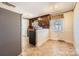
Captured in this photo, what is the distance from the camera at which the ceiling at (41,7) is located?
1.63 metres

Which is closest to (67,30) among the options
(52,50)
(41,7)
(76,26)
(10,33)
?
(76,26)

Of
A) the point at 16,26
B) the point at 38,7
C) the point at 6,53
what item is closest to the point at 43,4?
the point at 38,7

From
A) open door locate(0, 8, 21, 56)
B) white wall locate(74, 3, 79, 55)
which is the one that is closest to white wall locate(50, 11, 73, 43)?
white wall locate(74, 3, 79, 55)

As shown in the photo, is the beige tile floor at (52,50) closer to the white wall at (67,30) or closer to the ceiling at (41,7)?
the white wall at (67,30)

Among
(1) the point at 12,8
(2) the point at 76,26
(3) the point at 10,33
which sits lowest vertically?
(3) the point at 10,33

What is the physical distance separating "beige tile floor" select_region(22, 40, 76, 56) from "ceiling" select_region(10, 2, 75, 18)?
489 mm

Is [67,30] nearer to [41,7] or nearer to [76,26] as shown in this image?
[76,26]

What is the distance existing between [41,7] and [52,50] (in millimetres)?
695

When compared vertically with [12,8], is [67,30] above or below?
below

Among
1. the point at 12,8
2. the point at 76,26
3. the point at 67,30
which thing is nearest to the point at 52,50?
the point at 67,30

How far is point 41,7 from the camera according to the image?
5.57 feet

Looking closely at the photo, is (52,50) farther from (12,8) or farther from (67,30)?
(12,8)

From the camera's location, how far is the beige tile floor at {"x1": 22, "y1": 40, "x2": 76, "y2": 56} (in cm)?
165

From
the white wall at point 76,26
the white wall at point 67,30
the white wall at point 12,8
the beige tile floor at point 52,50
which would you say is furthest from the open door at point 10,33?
the white wall at point 76,26
